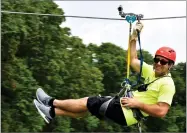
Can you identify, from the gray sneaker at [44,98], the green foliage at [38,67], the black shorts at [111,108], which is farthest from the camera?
the green foliage at [38,67]

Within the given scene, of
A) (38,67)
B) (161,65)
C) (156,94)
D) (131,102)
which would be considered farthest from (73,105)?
(38,67)

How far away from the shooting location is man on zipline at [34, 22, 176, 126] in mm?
4375

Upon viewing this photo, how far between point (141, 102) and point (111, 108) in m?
0.25

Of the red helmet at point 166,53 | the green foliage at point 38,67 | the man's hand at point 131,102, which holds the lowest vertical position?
the green foliage at point 38,67

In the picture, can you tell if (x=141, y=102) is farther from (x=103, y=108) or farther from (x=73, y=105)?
(x=73, y=105)

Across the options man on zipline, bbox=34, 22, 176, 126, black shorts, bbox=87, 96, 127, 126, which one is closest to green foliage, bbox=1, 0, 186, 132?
man on zipline, bbox=34, 22, 176, 126

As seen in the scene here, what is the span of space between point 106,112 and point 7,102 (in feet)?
43.5

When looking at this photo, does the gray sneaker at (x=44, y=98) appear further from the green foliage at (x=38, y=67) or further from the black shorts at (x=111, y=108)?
the green foliage at (x=38, y=67)

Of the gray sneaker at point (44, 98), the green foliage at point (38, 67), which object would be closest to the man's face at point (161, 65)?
the gray sneaker at point (44, 98)

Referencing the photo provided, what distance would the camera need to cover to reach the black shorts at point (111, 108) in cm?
445

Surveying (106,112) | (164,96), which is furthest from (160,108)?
(106,112)

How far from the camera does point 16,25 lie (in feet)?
53.8

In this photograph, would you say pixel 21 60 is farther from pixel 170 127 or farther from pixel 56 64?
pixel 170 127

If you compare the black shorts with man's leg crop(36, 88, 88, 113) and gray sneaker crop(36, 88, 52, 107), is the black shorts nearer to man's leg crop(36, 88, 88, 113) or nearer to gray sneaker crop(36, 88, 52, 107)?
man's leg crop(36, 88, 88, 113)
